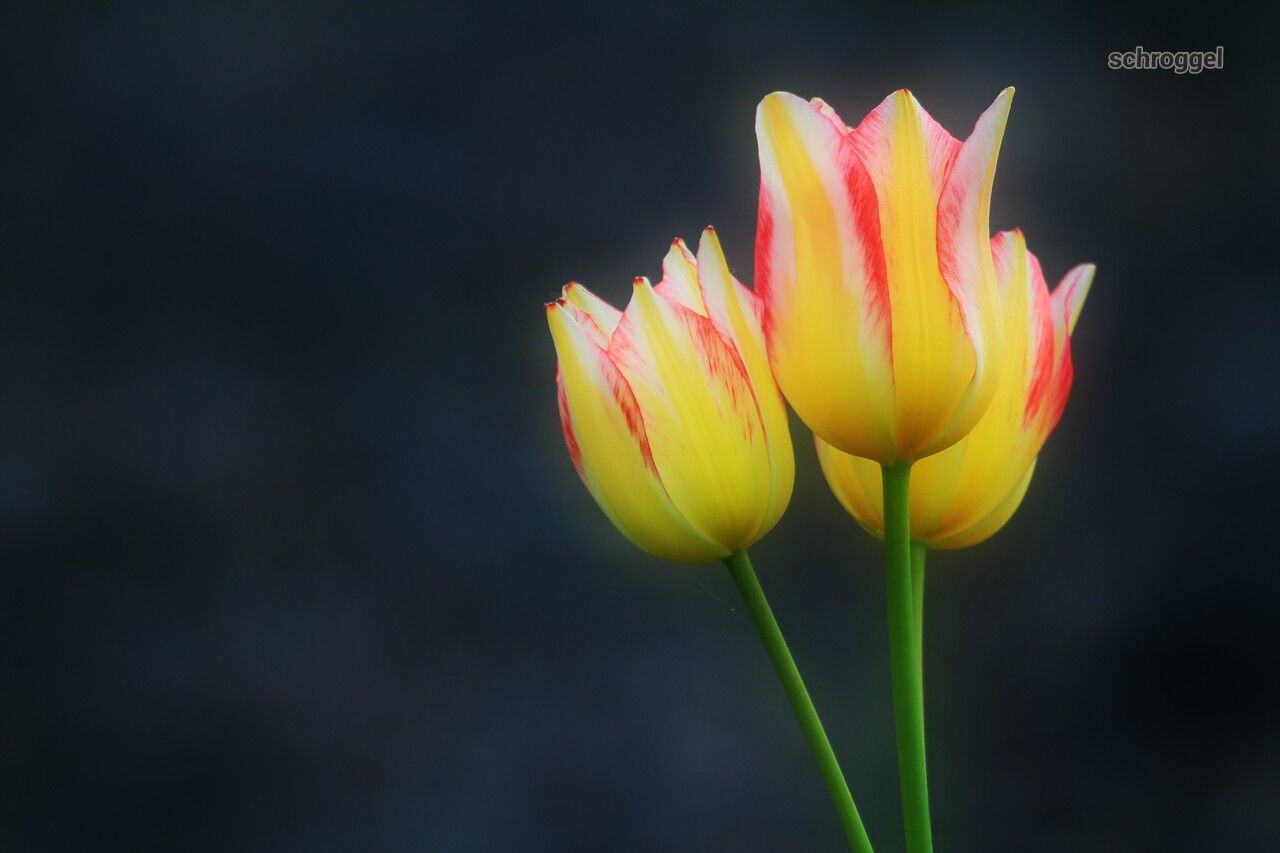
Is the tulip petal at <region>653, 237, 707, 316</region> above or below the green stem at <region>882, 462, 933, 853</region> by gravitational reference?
above

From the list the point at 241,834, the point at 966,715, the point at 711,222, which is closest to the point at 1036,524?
the point at 966,715

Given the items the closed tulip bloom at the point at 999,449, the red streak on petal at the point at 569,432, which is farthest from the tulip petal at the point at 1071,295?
the red streak on petal at the point at 569,432

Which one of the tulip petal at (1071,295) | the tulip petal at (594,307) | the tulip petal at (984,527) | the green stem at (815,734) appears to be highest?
the tulip petal at (594,307)

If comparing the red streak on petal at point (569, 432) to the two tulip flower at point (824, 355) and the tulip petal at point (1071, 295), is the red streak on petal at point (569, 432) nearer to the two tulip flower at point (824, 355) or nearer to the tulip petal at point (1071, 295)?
the two tulip flower at point (824, 355)

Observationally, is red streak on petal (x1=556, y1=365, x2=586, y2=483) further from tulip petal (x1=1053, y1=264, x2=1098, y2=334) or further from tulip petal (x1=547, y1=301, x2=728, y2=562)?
tulip petal (x1=1053, y1=264, x2=1098, y2=334)

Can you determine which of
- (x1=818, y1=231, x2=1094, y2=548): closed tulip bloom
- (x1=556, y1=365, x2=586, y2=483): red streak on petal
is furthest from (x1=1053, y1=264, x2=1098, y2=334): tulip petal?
(x1=556, y1=365, x2=586, y2=483): red streak on petal

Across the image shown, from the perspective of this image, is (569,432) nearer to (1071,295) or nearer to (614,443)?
(614,443)
